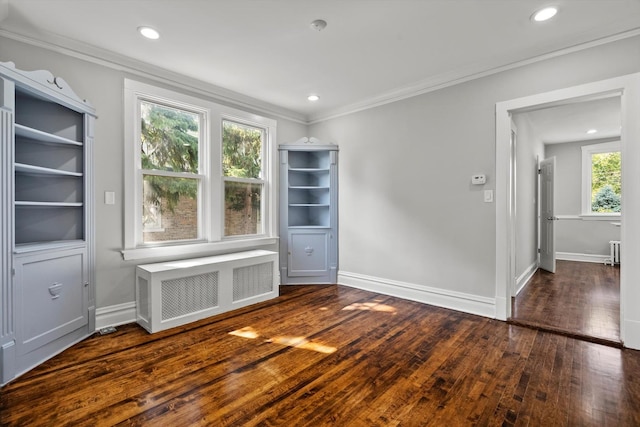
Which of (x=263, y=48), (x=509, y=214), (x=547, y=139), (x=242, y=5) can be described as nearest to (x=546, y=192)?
(x=547, y=139)

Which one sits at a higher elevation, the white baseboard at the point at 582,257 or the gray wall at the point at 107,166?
the gray wall at the point at 107,166

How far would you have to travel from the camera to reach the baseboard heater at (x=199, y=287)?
287 cm

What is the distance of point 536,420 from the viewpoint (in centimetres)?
163

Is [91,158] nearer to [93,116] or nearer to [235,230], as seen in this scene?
[93,116]

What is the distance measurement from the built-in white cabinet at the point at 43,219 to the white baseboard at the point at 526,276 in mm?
5020

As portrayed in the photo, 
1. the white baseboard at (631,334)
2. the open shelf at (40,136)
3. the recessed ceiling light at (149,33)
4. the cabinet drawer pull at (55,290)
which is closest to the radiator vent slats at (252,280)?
the cabinet drawer pull at (55,290)

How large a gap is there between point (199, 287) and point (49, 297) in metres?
1.19

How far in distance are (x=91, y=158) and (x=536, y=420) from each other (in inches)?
148

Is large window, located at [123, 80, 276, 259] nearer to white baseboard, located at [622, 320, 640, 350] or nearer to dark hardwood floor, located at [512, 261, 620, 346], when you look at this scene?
dark hardwood floor, located at [512, 261, 620, 346]

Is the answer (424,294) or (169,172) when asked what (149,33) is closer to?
(169,172)

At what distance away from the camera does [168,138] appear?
343 centimetres

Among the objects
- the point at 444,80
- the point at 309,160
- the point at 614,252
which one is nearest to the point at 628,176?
the point at 444,80

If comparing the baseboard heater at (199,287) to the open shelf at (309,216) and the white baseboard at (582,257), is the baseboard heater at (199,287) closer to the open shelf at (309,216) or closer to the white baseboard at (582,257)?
the open shelf at (309,216)

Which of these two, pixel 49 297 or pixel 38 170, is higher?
pixel 38 170
